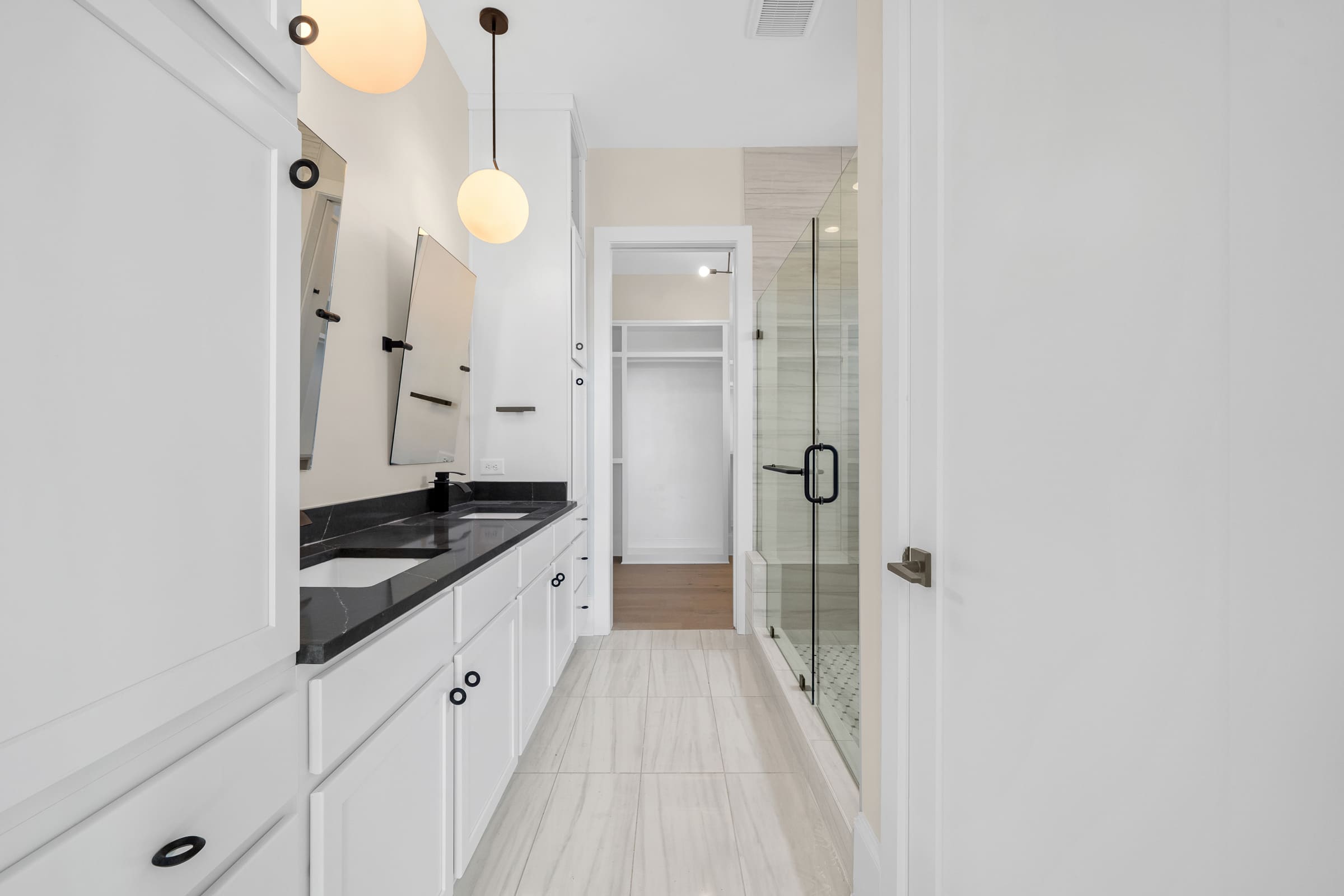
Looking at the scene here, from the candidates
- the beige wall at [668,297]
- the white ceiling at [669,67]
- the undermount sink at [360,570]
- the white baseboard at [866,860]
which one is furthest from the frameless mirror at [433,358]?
the beige wall at [668,297]

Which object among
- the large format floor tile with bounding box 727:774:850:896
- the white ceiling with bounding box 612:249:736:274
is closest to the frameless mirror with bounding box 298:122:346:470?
the large format floor tile with bounding box 727:774:850:896

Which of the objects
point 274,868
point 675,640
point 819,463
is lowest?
point 675,640

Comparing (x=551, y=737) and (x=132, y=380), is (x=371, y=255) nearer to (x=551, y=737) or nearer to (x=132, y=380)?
(x=132, y=380)

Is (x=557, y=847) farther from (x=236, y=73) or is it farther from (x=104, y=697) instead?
(x=236, y=73)

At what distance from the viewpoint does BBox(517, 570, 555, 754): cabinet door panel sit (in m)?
1.76

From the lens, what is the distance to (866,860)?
124 centimetres

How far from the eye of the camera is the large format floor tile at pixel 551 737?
1.97 m

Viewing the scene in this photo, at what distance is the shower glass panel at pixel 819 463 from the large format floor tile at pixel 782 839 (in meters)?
0.20

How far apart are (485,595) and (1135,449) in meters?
1.35

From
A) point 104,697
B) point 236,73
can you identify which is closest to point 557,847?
point 104,697

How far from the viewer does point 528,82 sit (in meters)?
2.79

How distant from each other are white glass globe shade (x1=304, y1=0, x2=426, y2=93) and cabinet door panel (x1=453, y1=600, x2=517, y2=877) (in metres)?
1.27

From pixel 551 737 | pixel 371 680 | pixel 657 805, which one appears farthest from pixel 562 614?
pixel 371 680

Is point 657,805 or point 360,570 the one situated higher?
point 360,570
